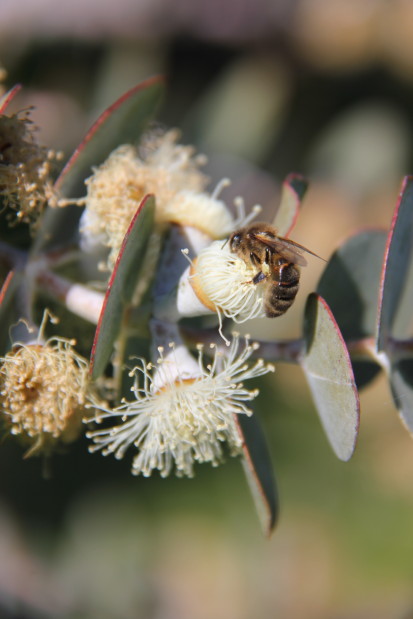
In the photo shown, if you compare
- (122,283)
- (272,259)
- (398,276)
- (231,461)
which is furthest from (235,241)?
(231,461)

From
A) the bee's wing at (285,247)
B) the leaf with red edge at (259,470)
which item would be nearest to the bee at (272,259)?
the bee's wing at (285,247)

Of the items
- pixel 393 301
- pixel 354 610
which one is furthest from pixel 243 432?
pixel 354 610

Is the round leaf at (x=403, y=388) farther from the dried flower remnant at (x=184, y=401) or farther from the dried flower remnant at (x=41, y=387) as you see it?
the dried flower remnant at (x=41, y=387)

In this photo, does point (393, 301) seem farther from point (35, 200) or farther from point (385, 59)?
point (385, 59)

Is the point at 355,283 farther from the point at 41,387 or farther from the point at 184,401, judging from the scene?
the point at 41,387

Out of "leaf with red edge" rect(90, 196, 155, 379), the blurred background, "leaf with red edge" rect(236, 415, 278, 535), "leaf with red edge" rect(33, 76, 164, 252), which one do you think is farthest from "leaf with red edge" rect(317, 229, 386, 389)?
the blurred background

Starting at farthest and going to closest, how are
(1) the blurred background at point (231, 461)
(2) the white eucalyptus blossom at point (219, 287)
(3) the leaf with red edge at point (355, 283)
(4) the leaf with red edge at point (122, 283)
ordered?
1. (1) the blurred background at point (231, 461)
2. (3) the leaf with red edge at point (355, 283)
3. (2) the white eucalyptus blossom at point (219, 287)
4. (4) the leaf with red edge at point (122, 283)

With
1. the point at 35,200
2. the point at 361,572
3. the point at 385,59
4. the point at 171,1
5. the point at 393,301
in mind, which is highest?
the point at 385,59
